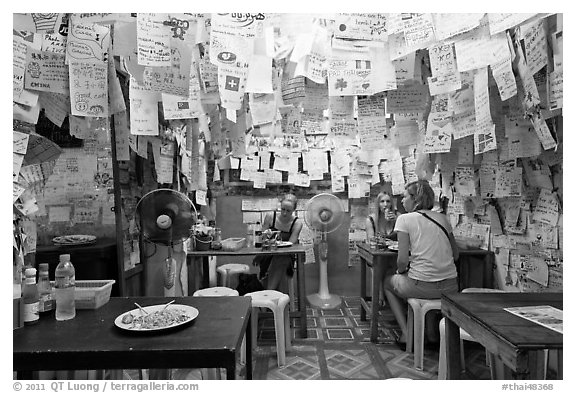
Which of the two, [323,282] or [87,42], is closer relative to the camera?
[87,42]

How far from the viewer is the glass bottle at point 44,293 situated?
66.1 inches

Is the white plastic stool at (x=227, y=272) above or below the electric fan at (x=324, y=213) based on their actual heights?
below

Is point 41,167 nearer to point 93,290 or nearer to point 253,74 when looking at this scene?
→ point 93,290

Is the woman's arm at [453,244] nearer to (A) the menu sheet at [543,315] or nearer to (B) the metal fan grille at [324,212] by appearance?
(A) the menu sheet at [543,315]

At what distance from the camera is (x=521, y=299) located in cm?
186

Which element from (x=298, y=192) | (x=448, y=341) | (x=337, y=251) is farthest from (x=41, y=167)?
(x=337, y=251)

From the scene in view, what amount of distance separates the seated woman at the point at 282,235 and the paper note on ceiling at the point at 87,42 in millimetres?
2819

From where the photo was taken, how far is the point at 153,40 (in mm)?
2070

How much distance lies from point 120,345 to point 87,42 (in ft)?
5.60

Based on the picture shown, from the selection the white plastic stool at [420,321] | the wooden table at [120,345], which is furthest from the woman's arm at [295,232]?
the wooden table at [120,345]

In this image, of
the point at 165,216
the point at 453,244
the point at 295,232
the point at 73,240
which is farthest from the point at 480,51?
the point at 295,232

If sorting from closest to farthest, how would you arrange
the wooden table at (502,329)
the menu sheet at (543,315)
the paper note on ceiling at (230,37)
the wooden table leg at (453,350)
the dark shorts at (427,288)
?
the wooden table at (502,329)
the menu sheet at (543,315)
the wooden table leg at (453,350)
the paper note on ceiling at (230,37)
the dark shorts at (427,288)

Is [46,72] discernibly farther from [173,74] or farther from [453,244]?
[453,244]
